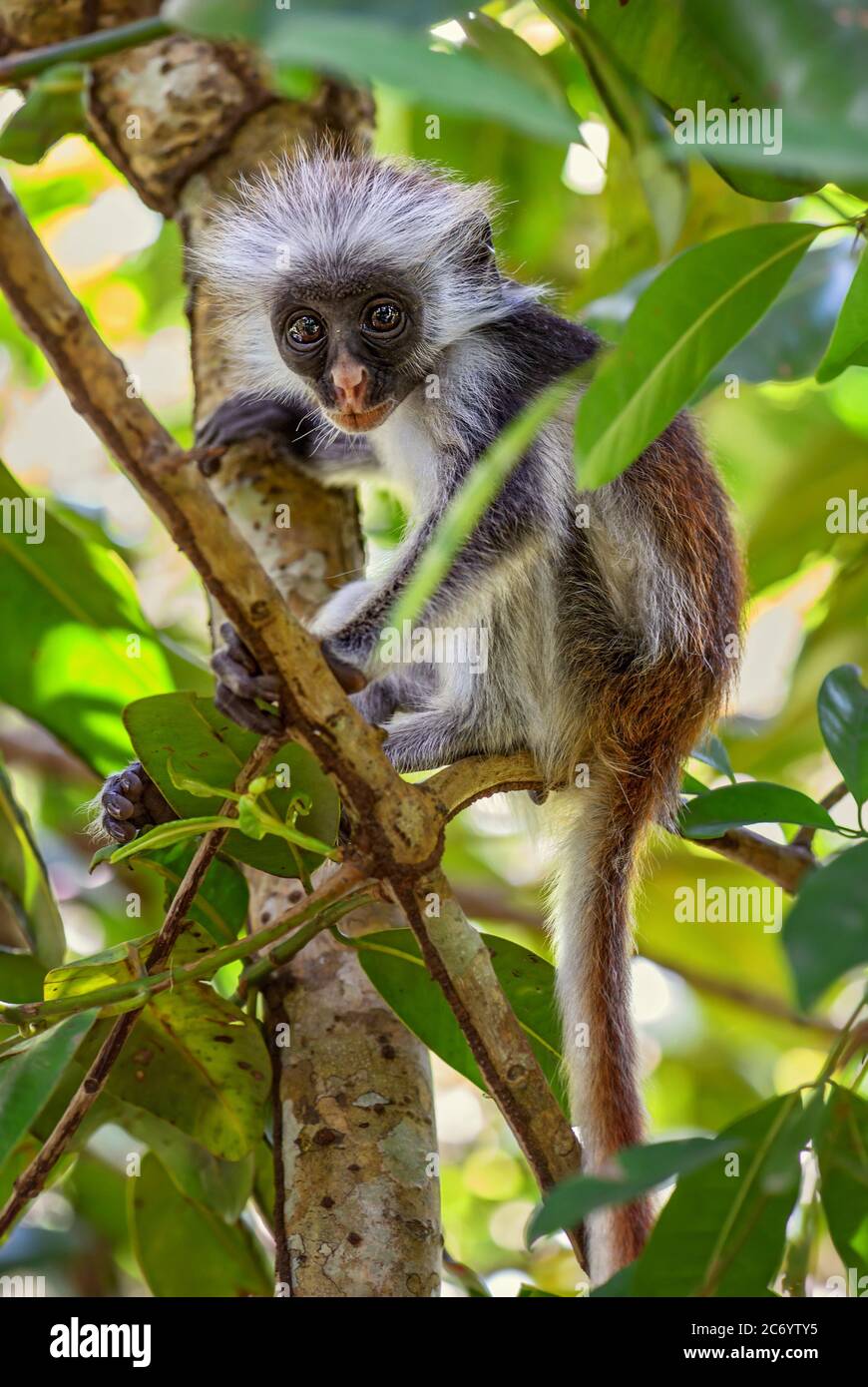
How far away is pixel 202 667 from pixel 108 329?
8.60ft

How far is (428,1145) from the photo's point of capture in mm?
2361

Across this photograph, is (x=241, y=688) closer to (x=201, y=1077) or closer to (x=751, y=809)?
(x=201, y=1077)

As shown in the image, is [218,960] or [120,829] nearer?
[218,960]

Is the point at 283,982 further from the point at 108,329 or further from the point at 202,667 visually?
the point at 108,329

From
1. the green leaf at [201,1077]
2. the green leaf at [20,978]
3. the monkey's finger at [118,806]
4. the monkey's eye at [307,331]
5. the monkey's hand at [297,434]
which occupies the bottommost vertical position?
the green leaf at [201,1077]

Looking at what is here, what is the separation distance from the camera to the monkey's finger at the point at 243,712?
2072mm

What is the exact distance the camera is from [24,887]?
8.00ft

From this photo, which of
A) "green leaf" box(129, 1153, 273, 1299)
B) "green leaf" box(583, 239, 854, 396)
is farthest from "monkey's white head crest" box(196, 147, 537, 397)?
"green leaf" box(129, 1153, 273, 1299)

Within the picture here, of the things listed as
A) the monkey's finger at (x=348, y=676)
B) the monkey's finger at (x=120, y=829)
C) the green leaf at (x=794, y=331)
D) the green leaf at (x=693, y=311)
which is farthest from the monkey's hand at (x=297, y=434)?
the green leaf at (x=693, y=311)

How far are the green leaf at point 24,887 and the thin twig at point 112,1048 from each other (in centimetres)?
48

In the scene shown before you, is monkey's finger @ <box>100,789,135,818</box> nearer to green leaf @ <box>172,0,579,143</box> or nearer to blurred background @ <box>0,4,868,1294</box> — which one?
blurred background @ <box>0,4,868,1294</box>

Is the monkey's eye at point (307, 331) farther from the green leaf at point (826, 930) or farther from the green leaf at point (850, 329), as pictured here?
the green leaf at point (826, 930)

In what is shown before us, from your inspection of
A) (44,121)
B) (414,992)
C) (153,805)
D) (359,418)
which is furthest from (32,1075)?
(44,121)

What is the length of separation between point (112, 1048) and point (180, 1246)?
856 millimetres
